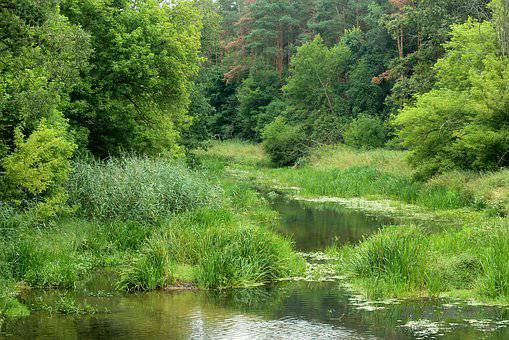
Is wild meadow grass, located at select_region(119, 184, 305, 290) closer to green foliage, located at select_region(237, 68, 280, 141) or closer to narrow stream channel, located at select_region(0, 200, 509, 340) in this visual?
narrow stream channel, located at select_region(0, 200, 509, 340)

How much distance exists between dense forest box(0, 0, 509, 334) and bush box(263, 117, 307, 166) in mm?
118

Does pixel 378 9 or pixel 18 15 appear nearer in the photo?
pixel 18 15

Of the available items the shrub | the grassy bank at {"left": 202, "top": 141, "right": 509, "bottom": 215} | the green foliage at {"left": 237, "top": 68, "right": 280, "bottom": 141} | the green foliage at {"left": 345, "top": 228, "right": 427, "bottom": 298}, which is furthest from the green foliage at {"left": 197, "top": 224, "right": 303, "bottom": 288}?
the green foliage at {"left": 237, "top": 68, "right": 280, "bottom": 141}

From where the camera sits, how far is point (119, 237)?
15.5 m

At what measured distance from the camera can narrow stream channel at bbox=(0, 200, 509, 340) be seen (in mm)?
9688

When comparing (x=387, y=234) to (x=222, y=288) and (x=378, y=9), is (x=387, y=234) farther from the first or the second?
(x=378, y=9)

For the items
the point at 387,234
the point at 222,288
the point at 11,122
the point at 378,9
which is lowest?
the point at 222,288

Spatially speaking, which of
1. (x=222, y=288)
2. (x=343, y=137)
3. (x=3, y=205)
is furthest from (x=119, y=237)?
(x=343, y=137)

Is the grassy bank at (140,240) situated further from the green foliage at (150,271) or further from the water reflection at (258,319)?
the water reflection at (258,319)

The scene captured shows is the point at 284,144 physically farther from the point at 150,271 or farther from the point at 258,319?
the point at 258,319

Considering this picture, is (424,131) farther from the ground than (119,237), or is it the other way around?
(424,131)

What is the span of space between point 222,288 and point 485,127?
1597cm

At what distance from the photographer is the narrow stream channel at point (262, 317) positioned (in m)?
9.69

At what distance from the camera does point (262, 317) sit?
424 inches
